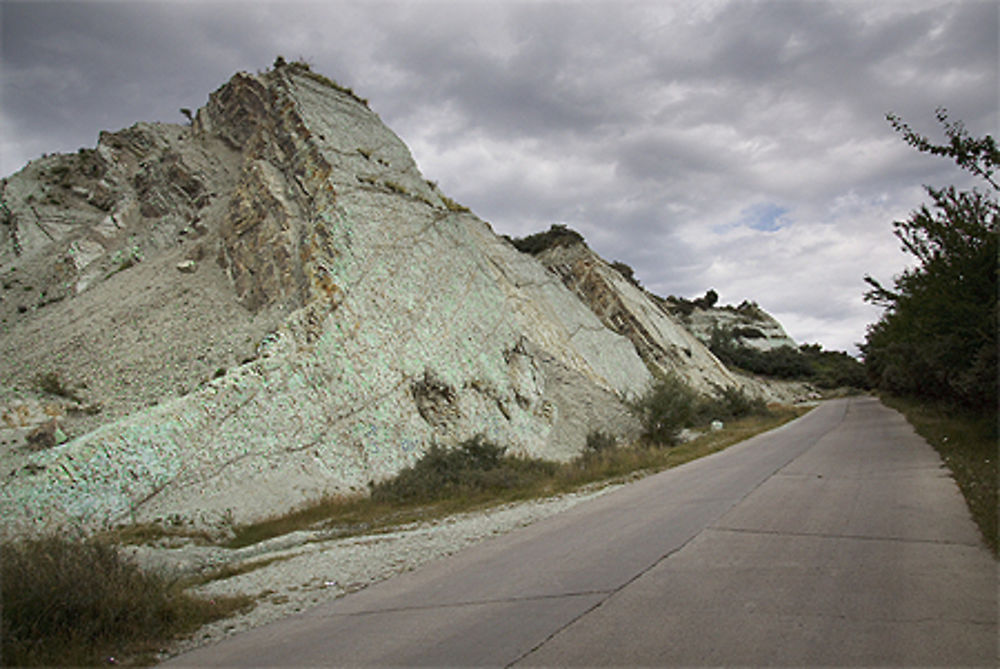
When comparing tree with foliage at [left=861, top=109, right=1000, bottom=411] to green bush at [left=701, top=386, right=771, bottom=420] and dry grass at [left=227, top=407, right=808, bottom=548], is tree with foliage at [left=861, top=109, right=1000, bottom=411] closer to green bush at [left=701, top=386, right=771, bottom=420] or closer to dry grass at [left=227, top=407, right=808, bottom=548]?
dry grass at [left=227, top=407, right=808, bottom=548]

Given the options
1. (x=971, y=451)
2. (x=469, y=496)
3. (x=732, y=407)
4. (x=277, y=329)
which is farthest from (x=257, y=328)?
(x=732, y=407)

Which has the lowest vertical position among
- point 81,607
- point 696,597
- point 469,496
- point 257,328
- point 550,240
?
point 696,597

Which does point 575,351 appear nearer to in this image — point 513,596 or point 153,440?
point 153,440

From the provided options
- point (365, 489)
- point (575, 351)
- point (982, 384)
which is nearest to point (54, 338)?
point (365, 489)

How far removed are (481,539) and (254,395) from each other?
8.45 m

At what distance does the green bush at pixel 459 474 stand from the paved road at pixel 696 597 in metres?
6.33

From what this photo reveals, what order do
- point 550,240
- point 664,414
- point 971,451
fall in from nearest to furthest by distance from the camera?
1. point 971,451
2. point 664,414
3. point 550,240

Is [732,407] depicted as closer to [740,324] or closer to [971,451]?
[971,451]

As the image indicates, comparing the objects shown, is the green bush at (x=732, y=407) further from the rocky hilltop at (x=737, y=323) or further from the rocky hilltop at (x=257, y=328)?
the rocky hilltop at (x=737, y=323)

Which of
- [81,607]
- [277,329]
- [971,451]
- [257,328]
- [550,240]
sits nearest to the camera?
[81,607]

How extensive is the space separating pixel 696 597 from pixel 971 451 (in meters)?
10.9

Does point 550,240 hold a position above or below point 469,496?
above

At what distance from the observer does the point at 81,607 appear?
502cm

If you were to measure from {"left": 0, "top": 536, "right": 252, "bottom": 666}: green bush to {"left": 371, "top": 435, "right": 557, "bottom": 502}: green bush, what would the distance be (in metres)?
8.75
